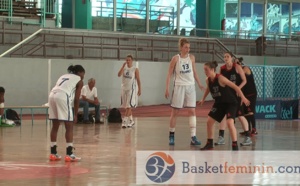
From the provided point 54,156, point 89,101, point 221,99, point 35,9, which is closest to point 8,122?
point 89,101

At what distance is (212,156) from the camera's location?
12414 mm

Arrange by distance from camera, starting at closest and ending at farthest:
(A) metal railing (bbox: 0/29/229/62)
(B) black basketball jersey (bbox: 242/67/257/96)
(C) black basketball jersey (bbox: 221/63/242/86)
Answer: (C) black basketball jersey (bbox: 221/63/242/86) → (B) black basketball jersey (bbox: 242/67/257/96) → (A) metal railing (bbox: 0/29/229/62)

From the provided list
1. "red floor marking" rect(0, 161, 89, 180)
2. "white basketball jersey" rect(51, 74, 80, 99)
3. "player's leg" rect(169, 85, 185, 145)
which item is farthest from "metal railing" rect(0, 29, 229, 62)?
"red floor marking" rect(0, 161, 89, 180)

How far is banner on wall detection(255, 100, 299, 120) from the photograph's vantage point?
25.2 meters

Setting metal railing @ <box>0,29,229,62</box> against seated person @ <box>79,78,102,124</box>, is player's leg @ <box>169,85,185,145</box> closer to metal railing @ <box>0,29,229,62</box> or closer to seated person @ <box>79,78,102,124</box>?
seated person @ <box>79,78,102,124</box>

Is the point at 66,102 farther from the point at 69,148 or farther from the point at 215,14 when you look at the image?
the point at 215,14

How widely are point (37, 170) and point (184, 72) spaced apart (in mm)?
5323

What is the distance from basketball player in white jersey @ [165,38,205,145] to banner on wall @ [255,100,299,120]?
10586 mm

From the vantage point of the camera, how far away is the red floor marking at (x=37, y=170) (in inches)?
390

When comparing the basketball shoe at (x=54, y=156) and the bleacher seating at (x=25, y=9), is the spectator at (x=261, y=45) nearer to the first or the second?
the bleacher seating at (x=25, y=9)

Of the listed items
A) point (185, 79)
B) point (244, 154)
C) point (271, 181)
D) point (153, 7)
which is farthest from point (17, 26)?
point (271, 181)

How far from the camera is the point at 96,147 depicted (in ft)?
46.6

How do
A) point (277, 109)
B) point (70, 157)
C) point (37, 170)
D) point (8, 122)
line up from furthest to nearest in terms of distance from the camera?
1. point (277, 109)
2. point (8, 122)
3. point (70, 157)
4. point (37, 170)

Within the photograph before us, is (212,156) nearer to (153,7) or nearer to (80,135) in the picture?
(80,135)
